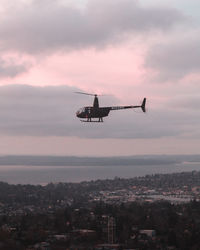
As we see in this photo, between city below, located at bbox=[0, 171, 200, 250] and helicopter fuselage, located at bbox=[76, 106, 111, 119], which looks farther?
city below, located at bbox=[0, 171, 200, 250]

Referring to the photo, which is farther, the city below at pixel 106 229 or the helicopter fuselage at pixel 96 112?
the city below at pixel 106 229

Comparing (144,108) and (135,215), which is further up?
(144,108)

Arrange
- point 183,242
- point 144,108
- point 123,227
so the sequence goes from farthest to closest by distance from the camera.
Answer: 1. point 123,227
2. point 183,242
3. point 144,108

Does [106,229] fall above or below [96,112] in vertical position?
below

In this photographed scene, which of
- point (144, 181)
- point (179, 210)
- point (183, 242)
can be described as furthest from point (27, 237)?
point (144, 181)

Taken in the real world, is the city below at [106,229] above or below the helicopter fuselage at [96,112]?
below

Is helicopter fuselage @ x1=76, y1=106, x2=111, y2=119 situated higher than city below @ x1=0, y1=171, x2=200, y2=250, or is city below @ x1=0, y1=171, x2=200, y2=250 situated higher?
helicopter fuselage @ x1=76, y1=106, x2=111, y2=119

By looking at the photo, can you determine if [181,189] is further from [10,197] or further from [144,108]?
[144,108]

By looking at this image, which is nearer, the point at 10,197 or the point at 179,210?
the point at 179,210

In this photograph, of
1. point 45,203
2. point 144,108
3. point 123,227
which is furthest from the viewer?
point 45,203

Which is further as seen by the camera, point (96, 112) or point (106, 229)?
point (106, 229)
